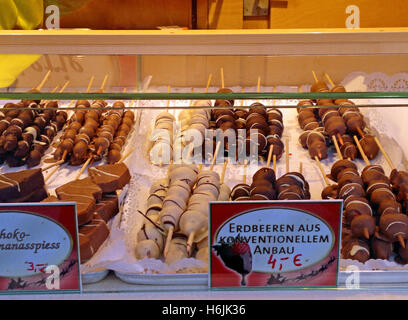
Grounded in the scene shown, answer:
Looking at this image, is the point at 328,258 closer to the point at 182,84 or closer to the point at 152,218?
the point at 152,218

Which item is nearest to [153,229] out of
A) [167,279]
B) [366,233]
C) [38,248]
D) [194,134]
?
[167,279]

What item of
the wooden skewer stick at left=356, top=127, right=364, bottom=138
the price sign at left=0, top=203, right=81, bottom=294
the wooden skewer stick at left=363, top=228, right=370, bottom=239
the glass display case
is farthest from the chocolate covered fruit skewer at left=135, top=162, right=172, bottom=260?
the wooden skewer stick at left=356, top=127, right=364, bottom=138

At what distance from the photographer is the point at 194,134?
150 centimetres

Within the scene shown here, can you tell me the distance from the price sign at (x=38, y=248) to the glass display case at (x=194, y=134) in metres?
0.08

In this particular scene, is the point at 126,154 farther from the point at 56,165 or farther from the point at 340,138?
the point at 340,138

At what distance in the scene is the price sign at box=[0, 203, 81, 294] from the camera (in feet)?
3.14

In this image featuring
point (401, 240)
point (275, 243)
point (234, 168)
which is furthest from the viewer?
point (234, 168)

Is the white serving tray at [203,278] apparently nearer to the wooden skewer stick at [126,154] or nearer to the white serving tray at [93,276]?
the white serving tray at [93,276]

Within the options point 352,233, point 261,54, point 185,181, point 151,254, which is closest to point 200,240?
point 151,254

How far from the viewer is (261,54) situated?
1.34 m

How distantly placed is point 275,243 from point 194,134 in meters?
0.61

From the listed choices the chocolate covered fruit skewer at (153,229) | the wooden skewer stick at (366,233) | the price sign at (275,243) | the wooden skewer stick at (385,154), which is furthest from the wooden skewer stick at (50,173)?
the wooden skewer stick at (385,154)

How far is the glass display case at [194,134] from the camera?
1060 mm
